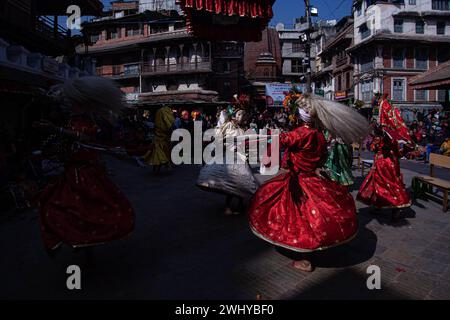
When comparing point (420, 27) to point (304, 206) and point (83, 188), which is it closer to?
point (304, 206)

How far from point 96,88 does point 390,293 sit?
3.37 m

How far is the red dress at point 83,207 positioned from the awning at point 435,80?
43.5ft

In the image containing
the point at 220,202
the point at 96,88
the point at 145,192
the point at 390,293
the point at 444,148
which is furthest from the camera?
the point at 444,148

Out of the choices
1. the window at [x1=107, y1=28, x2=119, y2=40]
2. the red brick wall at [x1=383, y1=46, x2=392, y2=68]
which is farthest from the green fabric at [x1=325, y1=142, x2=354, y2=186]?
the window at [x1=107, y1=28, x2=119, y2=40]

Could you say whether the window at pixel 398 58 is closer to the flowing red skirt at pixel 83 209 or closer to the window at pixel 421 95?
the window at pixel 421 95

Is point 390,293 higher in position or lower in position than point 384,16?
lower

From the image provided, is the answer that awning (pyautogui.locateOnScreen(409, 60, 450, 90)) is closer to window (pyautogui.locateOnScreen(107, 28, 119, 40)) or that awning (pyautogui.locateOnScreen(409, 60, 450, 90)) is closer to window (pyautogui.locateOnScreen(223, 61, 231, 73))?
window (pyautogui.locateOnScreen(223, 61, 231, 73))

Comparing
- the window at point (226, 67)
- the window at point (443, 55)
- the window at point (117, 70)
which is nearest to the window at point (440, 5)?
the window at point (443, 55)

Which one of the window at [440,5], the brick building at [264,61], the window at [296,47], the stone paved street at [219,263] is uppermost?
the window at [296,47]

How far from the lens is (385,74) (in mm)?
31844

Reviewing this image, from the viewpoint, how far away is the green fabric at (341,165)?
6773 millimetres

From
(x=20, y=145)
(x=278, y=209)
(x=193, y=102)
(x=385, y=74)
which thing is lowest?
(x=278, y=209)

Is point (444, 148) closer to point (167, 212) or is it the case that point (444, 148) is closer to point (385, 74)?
point (167, 212)
